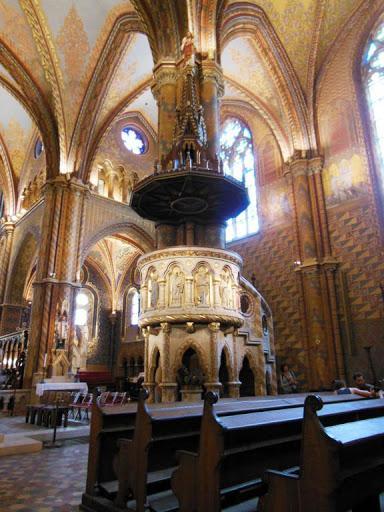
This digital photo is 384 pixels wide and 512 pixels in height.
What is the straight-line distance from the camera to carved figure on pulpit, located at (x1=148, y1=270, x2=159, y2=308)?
7.97 metres

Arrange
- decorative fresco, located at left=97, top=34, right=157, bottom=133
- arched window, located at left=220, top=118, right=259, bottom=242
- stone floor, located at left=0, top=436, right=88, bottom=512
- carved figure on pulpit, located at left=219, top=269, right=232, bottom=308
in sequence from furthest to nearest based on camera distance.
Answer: arched window, located at left=220, top=118, right=259, bottom=242 < decorative fresco, located at left=97, top=34, right=157, bottom=133 < carved figure on pulpit, located at left=219, top=269, right=232, bottom=308 < stone floor, located at left=0, top=436, right=88, bottom=512

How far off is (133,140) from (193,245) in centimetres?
1355

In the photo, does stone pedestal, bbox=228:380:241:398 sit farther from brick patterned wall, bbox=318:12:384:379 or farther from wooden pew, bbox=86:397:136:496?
brick patterned wall, bbox=318:12:384:379

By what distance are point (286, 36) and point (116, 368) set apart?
19239 mm

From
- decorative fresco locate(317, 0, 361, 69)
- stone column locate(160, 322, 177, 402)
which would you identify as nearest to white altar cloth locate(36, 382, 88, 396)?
stone column locate(160, 322, 177, 402)

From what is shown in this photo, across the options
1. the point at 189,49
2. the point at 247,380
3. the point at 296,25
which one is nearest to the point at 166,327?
the point at 247,380

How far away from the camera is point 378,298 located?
12055mm

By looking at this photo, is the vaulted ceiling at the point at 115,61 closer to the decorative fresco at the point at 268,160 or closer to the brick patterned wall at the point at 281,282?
the decorative fresco at the point at 268,160

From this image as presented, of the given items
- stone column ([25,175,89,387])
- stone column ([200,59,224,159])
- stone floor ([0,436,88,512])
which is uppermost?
stone column ([200,59,224,159])

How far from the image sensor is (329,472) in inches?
69.2

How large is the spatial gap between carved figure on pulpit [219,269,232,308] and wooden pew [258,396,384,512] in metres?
5.62

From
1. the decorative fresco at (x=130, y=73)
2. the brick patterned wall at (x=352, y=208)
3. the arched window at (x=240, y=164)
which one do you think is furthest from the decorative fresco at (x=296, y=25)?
the decorative fresco at (x=130, y=73)

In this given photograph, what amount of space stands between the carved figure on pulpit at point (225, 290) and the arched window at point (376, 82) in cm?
811

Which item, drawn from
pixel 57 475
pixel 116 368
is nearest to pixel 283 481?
pixel 57 475
